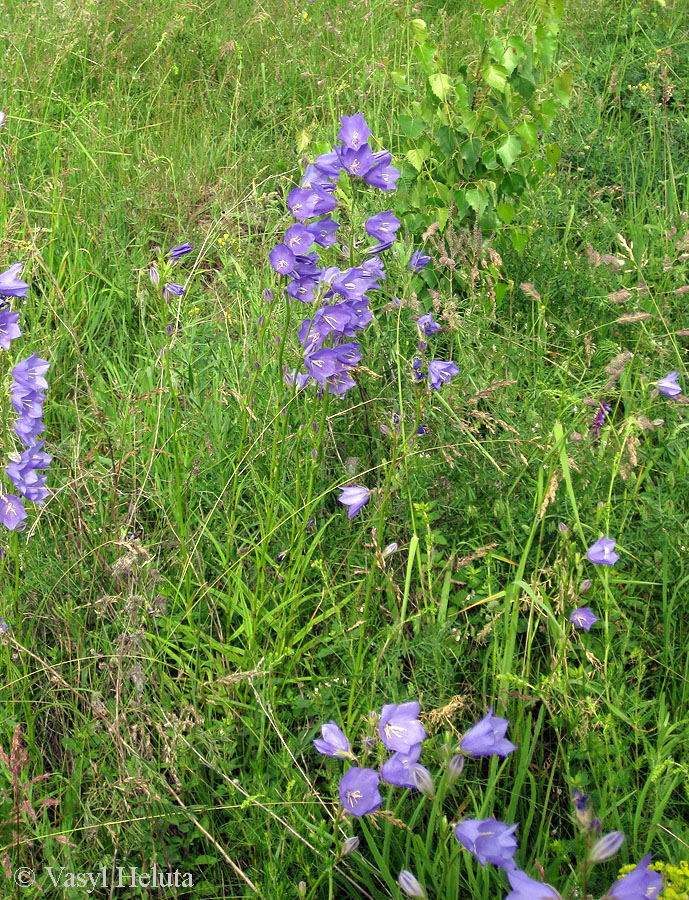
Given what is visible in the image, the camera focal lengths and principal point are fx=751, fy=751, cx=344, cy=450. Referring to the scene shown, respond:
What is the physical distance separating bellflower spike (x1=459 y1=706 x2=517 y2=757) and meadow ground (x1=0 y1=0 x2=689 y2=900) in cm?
3

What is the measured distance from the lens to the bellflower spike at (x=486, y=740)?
40.1 inches

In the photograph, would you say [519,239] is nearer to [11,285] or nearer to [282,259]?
[282,259]

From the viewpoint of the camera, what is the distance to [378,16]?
178 inches

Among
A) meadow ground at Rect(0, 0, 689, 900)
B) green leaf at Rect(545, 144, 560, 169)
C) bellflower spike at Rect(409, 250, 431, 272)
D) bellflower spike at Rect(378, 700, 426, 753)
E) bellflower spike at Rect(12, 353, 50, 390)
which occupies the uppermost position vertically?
green leaf at Rect(545, 144, 560, 169)

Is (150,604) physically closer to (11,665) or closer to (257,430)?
(11,665)

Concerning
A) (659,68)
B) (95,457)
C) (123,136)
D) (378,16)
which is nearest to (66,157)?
(123,136)

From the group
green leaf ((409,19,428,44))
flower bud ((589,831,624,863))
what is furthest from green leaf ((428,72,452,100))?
flower bud ((589,831,624,863))

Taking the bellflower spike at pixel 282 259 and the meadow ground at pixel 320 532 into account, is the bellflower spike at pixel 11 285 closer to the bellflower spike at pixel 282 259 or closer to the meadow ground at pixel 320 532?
the meadow ground at pixel 320 532

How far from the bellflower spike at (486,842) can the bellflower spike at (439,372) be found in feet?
3.58

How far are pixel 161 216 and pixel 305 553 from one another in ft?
6.34

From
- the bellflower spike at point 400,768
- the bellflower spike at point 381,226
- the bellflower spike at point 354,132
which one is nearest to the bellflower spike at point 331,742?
the bellflower spike at point 400,768

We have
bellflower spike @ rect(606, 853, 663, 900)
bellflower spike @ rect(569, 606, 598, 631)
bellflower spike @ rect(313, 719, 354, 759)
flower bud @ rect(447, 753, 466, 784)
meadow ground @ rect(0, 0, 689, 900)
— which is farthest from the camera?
bellflower spike @ rect(569, 606, 598, 631)

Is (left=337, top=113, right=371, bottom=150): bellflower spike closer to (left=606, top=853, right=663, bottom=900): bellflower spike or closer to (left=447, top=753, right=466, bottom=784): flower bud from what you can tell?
(left=447, top=753, right=466, bottom=784): flower bud

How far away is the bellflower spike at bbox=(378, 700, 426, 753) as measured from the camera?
106cm
